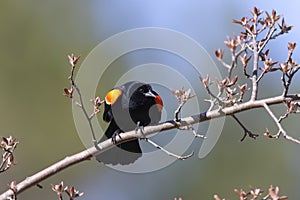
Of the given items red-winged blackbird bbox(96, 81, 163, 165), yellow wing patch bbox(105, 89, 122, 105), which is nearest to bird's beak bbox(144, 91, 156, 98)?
red-winged blackbird bbox(96, 81, 163, 165)

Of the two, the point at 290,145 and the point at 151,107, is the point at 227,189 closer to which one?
the point at 290,145

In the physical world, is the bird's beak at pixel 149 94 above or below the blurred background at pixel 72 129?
below

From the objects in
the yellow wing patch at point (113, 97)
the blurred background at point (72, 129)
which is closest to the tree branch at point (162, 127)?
the yellow wing patch at point (113, 97)

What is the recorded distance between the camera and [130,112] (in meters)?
4.07

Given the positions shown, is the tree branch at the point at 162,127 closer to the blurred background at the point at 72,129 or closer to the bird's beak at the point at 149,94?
the bird's beak at the point at 149,94

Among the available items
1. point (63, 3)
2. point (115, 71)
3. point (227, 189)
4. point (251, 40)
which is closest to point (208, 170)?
point (227, 189)

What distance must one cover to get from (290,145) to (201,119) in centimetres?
915

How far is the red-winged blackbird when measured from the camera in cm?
386

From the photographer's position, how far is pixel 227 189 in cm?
1080

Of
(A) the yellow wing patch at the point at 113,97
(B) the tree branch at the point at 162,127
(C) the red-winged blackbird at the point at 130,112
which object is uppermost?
(A) the yellow wing patch at the point at 113,97

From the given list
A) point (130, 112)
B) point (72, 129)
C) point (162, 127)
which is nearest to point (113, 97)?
point (130, 112)

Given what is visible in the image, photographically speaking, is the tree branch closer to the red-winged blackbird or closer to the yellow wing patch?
the red-winged blackbird

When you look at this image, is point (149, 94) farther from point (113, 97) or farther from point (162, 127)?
point (162, 127)

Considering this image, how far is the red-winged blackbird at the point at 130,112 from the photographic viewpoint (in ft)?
12.7
